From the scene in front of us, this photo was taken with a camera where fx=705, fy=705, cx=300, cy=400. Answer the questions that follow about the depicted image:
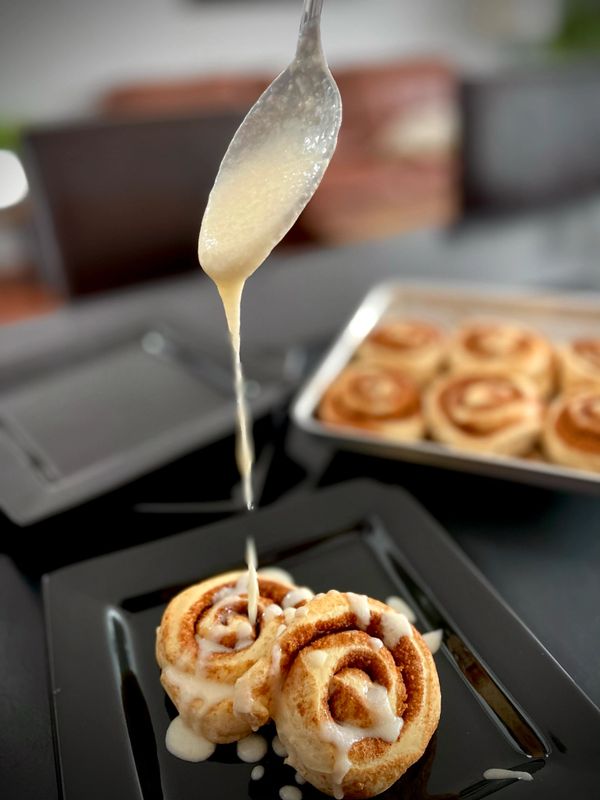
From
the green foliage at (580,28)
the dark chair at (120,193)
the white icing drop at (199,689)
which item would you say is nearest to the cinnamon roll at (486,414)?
the white icing drop at (199,689)

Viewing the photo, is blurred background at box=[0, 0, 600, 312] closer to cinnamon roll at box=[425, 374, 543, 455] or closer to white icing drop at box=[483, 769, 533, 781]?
cinnamon roll at box=[425, 374, 543, 455]

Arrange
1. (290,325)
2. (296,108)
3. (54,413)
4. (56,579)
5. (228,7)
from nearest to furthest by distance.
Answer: (296,108), (56,579), (54,413), (290,325), (228,7)

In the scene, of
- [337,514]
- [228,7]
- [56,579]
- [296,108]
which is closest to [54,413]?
[56,579]

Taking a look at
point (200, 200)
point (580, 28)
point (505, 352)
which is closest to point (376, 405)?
point (505, 352)

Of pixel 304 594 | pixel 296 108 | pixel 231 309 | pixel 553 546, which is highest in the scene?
pixel 296 108

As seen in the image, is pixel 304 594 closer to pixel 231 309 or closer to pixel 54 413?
pixel 231 309

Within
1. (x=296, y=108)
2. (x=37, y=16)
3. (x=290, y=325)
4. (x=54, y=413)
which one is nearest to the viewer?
(x=296, y=108)

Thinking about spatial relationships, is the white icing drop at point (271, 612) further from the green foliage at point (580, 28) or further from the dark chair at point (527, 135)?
the green foliage at point (580, 28)
